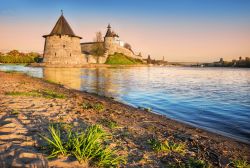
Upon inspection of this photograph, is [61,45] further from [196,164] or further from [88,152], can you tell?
[196,164]

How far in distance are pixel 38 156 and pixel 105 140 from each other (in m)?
1.26

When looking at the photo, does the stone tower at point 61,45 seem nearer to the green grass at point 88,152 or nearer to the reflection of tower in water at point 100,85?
the reflection of tower in water at point 100,85

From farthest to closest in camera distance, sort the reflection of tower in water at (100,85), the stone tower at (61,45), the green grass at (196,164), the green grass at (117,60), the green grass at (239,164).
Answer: the green grass at (117,60)
the stone tower at (61,45)
the reflection of tower in water at (100,85)
the green grass at (239,164)
the green grass at (196,164)

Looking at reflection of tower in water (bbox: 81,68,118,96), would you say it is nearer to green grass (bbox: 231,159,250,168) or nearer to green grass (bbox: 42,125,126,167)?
green grass (bbox: 42,125,126,167)

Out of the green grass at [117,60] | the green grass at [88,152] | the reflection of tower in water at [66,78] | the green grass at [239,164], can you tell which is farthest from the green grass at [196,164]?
the green grass at [117,60]

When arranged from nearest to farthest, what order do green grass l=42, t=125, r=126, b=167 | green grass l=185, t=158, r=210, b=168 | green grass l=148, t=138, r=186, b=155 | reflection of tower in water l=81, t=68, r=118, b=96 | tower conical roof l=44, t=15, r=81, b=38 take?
green grass l=42, t=125, r=126, b=167 < green grass l=185, t=158, r=210, b=168 < green grass l=148, t=138, r=186, b=155 < reflection of tower in water l=81, t=68, r=118, b=96 < tower conical roof l=44, t=15, r=81, b=38

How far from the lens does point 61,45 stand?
5266 centimetres

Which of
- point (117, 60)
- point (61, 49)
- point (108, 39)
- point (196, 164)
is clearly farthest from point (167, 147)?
point (108, 39)

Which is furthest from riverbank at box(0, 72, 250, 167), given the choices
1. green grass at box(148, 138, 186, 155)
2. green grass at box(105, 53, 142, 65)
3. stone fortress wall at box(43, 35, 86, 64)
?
green grass at box(105, 53, 142, 65)

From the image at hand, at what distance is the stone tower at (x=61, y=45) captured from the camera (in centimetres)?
5231

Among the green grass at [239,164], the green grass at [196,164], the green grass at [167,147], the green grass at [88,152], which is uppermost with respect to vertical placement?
the green grass at [88,152]

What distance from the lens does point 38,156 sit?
3.17 m

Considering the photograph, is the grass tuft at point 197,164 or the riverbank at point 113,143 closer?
the riverbank at point 113,143

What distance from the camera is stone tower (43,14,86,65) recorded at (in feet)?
172
